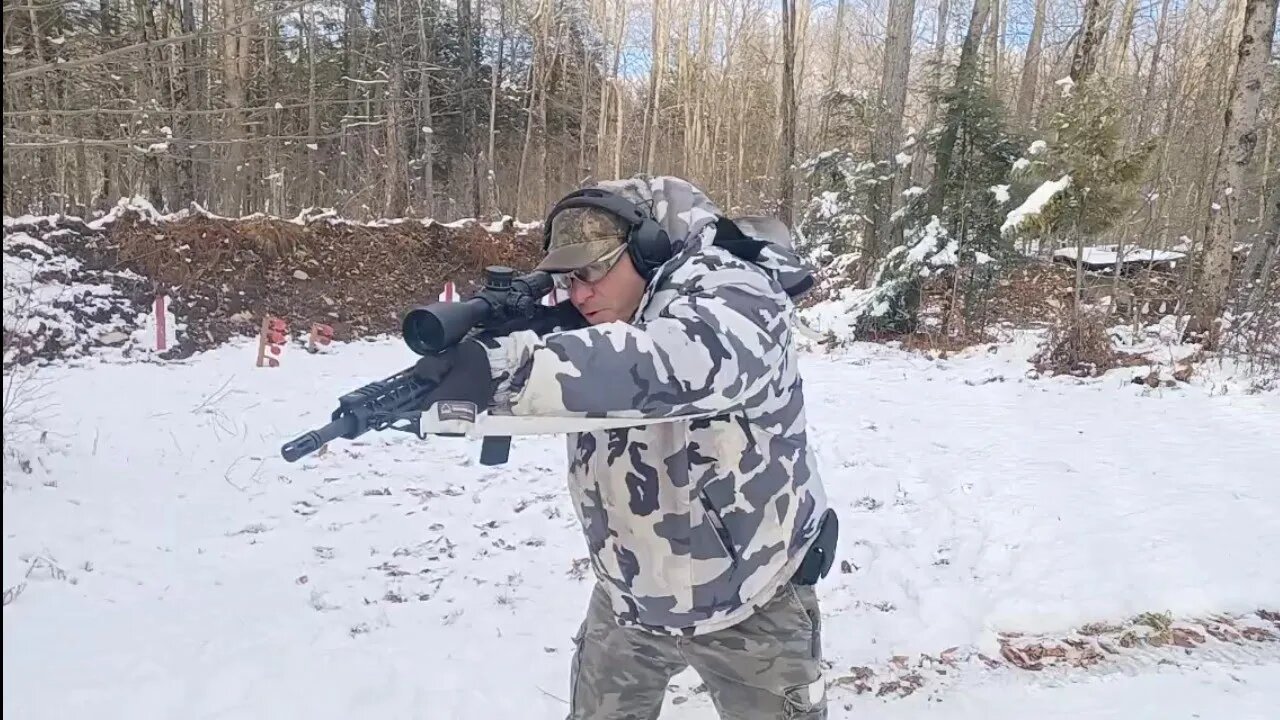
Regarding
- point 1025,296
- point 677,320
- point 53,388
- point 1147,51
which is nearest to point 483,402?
point 677,320

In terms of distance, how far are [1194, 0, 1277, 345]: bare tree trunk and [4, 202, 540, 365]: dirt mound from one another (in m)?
11.4

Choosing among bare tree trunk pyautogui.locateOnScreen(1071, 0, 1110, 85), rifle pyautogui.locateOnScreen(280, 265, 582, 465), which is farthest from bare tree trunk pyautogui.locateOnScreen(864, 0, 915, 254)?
rifle pyautogui.locateOnScreen(280, 265, 582, 465)

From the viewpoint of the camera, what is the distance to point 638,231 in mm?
1558

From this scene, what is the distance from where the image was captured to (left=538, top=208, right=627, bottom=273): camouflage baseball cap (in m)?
1.53

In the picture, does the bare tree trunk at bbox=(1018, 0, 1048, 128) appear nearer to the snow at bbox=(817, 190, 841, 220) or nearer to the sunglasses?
the snow at bbox=(817, 190, 841, 220)

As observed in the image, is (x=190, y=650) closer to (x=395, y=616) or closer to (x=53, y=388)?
(x=395, y=616)

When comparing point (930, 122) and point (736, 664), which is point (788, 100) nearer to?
point (930, 122)

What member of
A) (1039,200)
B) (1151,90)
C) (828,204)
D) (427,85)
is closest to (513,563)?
(1039,200)

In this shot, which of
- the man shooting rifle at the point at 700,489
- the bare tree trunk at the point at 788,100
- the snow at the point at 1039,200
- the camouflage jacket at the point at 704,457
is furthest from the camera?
the bare tree trunk at the point at 788,100

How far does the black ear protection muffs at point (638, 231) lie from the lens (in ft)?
5.09

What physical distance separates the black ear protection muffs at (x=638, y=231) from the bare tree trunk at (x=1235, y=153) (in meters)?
9.71

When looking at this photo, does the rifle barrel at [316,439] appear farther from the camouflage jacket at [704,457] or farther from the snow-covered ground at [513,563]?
the snow-covered ground at [513,563]

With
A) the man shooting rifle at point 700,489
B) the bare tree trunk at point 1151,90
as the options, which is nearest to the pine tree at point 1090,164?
the bare tree trunk at point 1151,90

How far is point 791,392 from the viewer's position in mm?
1639
